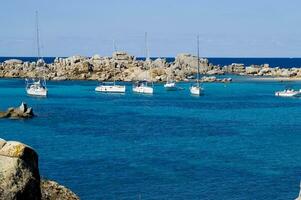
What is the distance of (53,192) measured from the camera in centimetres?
1302

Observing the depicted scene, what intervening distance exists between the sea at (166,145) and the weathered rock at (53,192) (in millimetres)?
17732

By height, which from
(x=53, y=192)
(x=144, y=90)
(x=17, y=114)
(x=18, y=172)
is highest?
(x=18, y=172)

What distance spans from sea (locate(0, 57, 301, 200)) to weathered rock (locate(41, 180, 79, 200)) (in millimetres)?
17732

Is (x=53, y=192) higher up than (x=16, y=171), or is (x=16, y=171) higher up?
(x=16, y=171)

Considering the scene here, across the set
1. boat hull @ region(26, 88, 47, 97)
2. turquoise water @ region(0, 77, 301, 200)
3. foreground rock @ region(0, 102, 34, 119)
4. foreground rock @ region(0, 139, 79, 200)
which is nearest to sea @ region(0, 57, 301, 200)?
turquoise water @ region(0, 77, 301, 200)

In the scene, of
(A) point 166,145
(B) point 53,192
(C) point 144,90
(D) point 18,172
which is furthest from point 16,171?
(C) point 144,90

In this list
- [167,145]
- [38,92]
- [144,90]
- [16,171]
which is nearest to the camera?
[16,171]

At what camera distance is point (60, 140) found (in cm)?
6625

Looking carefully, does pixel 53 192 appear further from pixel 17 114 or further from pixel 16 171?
pixel 17 114

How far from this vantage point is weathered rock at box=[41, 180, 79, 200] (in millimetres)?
12844

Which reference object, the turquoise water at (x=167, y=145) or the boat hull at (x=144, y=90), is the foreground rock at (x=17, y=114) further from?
the boat hull at (x=144, y=90)

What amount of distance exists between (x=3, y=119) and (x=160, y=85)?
8546cm

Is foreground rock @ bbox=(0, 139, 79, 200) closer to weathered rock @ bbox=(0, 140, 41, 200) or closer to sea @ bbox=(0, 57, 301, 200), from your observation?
weathered rock @ bbox=(0, 140, 41, 200)

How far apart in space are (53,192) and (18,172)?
6.64ft
